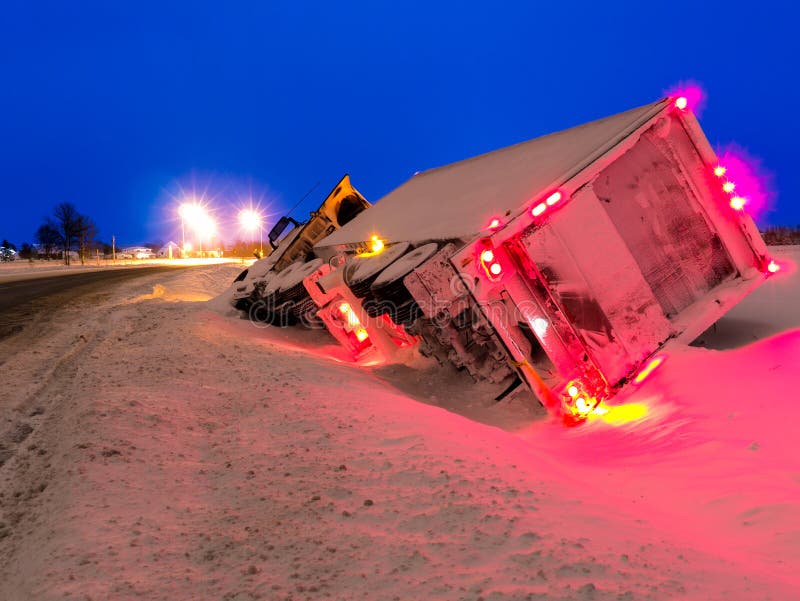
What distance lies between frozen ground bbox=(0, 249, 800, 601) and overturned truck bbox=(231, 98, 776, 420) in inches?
20.7

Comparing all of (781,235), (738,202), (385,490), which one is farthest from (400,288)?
(781,235)

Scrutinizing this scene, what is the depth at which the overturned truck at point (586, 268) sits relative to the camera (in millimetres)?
4867

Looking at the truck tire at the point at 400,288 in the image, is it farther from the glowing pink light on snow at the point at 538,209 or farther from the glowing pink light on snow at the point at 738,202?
the glowing pink light on snow at the point at 738,202

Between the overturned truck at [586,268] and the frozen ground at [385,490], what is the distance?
0.53 metres

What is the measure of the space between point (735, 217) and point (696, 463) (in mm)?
3255

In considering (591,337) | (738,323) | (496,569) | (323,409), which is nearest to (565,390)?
(591,337)

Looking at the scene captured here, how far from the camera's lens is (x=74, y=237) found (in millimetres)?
48875

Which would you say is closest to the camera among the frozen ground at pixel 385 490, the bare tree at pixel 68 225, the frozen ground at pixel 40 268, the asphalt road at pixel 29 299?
the frozen ground at pixel 385 490

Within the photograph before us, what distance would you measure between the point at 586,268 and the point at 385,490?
3089 mm

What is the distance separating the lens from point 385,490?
2871mm

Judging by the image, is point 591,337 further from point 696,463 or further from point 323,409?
point 323,409

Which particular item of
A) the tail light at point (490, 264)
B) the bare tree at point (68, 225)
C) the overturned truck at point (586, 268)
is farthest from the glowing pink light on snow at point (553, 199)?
the bare tree at point (68, 225)

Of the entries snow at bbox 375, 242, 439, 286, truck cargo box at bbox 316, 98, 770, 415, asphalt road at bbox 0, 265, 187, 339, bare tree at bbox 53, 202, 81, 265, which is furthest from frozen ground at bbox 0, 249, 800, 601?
bare tree at bbox 53, 202, 81, 265

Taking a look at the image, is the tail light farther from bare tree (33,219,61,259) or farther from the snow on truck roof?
bare tree (33,219,61,259)
